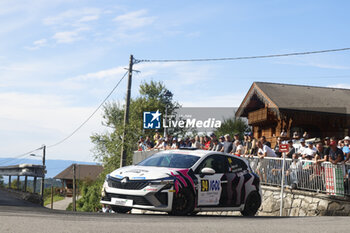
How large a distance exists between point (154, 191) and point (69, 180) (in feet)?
319

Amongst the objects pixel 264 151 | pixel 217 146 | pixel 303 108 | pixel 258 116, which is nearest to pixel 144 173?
pixel 264 151

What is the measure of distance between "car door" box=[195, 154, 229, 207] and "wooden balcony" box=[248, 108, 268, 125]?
1037 inches

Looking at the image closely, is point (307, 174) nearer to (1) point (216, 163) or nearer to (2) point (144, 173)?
(1) point (216, 163)

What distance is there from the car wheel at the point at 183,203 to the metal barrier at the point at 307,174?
6.02 meters

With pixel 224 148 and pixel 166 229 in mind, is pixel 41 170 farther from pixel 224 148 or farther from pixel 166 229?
pixel 166 229

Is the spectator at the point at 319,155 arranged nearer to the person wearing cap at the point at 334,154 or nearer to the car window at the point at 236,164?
the person wearing cap at the point at 334,154

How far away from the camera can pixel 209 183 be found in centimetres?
1125

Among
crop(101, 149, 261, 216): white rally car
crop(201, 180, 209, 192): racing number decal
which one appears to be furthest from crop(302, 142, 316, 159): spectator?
crop(201, 180, 209, 192): racing number decal

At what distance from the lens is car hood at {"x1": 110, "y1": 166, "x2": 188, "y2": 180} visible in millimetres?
10258

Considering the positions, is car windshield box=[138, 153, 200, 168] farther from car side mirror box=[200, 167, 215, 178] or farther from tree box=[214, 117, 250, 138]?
tree box=[214, 117, 250, 138]

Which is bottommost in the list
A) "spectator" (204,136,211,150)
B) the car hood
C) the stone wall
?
the stone wall

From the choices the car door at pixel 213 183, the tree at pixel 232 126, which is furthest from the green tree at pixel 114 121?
the car door at pixel 213 183

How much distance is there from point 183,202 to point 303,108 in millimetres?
24143

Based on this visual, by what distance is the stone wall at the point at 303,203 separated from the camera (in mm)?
14656
